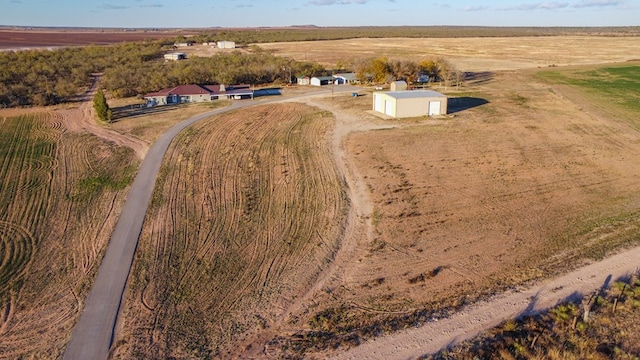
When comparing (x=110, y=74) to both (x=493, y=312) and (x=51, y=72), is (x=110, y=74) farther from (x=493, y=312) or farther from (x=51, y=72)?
(x=493, y=312)

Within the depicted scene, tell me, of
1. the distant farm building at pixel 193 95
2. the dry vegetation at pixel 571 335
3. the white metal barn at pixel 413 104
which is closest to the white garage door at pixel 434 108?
the white metal barn at pixel 413 104

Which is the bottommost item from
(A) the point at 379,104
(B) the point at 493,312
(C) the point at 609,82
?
(B) the point at 493,312

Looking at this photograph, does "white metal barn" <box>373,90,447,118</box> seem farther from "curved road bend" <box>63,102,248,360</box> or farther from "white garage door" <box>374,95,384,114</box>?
"curved road bend" <box>63,102,248,360</box>

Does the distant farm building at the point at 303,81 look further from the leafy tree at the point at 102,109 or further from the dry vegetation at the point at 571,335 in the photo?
the dry vegetation at the point at 571,335

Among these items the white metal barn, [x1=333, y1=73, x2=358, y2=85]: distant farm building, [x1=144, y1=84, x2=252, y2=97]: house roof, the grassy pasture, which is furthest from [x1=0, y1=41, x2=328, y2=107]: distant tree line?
the grassy pasture

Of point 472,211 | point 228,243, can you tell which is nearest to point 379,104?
point 472,211

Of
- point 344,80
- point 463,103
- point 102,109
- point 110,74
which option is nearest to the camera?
point 102,109

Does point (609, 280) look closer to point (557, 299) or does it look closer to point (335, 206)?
point (557, 299)

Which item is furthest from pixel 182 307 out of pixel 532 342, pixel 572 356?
pixel 572 356
